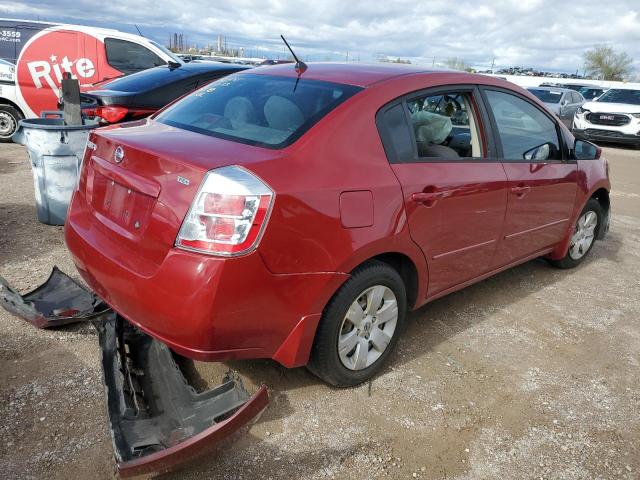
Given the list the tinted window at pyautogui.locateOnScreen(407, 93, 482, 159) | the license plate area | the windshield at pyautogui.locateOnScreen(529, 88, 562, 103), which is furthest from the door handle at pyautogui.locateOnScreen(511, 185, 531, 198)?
the windshield at pyautogui.locateOnScreen(529, 88, 562, 103)

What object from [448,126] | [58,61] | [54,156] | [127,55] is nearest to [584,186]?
[448,126]

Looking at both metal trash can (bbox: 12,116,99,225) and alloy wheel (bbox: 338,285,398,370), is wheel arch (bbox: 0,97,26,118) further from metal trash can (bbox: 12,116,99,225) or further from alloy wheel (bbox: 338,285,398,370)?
alloy wheel (bbox: 338,285,398,370)

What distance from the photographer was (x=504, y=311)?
13.1 ft

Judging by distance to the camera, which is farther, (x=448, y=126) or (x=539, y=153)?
(x=539, y=153)

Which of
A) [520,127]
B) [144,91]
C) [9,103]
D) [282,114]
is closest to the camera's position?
[282,114]

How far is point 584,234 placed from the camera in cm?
491

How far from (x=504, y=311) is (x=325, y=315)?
201 centimetres

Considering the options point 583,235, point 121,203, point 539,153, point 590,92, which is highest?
point 590,92

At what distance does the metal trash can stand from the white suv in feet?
43.4

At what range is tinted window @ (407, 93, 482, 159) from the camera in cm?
312

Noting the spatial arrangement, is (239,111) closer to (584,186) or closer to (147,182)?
(147,182)

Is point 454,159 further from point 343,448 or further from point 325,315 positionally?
point 343,448

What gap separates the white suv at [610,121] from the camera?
1427cm

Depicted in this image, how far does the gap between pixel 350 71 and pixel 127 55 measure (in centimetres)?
688
